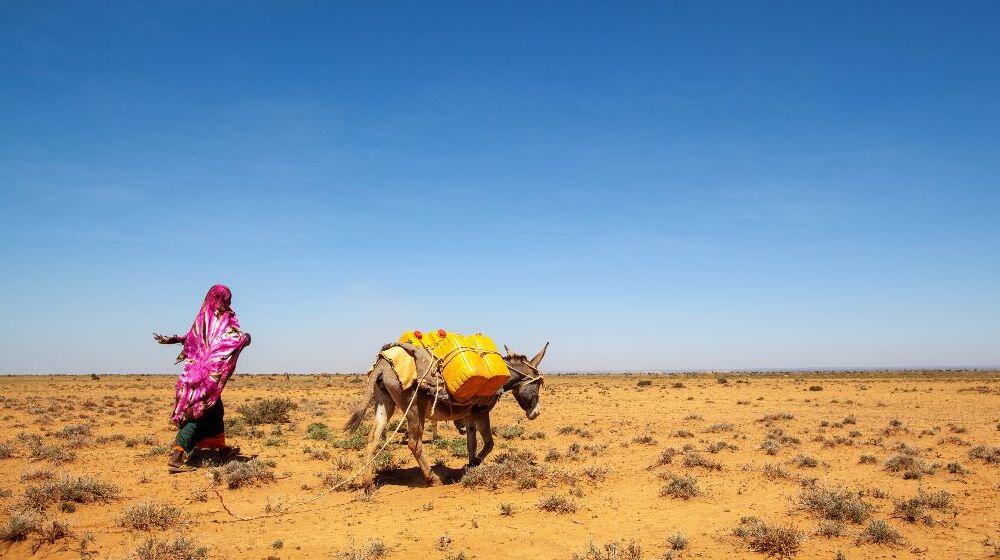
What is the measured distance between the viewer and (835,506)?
852 cm

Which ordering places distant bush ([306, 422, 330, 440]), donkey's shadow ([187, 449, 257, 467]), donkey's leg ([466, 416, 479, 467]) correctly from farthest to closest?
distant bush ([306, 422, 330, 440]), donkey's shadow ([187, 449, 257, 467]), donkey's leg ([466, 416, 479, 467])

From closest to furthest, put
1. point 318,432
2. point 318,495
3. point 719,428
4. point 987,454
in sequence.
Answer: point 318,495 → point 987,454 → point 318,432 → point 719,428

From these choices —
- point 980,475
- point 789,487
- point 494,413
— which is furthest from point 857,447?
point 494,413

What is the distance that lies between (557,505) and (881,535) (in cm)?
459

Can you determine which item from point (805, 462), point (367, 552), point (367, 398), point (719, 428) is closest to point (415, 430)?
point (367, 398)

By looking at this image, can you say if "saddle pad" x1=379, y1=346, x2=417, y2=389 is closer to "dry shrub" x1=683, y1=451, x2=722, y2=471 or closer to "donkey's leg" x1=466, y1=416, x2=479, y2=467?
"donkey's leg" x1=466, y1=416, x2=479, y2=467

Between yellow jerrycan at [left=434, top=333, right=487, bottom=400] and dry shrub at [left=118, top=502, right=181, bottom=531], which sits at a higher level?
yellow jerrycan at [left=434, top=333, right=487, bottom=400]

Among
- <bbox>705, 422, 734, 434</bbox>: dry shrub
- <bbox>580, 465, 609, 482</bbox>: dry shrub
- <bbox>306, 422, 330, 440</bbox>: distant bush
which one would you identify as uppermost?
<bbox>580, 465, 609, 482</bbox>: dry shrub

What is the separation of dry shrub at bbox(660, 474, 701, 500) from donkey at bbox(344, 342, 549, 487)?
290cm

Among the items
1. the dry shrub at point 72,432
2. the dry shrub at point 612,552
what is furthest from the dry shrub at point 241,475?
the dry shrub at point 72,432

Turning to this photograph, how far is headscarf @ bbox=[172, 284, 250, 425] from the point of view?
40.4 feet

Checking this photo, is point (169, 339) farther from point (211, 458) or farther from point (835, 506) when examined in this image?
point (835, 506)

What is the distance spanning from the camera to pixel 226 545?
7.70 metres

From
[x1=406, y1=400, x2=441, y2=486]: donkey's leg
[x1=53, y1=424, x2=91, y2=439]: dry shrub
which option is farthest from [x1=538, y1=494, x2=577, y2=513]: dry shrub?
[x1=53, y1=424, x2=91, y2=439]: dry shrub
